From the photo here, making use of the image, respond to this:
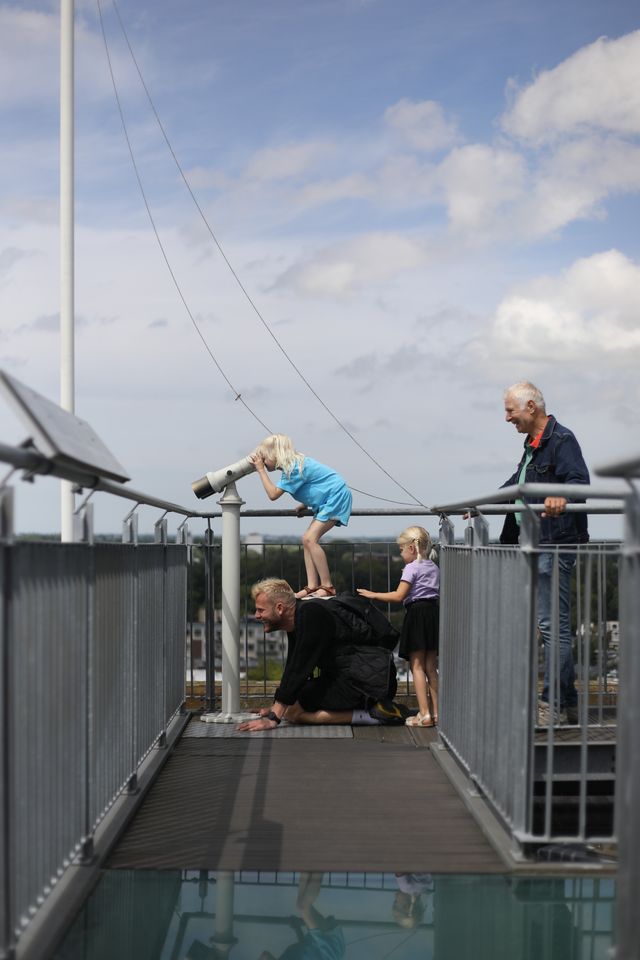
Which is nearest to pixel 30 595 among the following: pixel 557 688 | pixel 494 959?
pixel 494 959

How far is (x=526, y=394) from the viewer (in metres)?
7.13

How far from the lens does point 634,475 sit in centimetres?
315

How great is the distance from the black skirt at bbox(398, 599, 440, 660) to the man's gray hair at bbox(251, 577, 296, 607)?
2.91ft

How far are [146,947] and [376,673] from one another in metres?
4.03

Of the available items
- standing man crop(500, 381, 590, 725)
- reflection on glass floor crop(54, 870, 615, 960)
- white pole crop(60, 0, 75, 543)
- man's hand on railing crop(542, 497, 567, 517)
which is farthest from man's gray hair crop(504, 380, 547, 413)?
white pole crop(60, 0, 75, 543)

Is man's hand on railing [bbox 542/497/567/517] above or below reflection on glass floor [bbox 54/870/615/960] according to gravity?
above

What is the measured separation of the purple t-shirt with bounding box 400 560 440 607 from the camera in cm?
784

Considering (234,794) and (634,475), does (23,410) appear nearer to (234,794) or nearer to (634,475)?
(634,475)

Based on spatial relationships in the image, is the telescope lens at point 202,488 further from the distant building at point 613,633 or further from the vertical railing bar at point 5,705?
the vertical railing bar at point 5,705

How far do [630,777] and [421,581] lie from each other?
474 cm

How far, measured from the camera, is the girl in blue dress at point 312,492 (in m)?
8.28

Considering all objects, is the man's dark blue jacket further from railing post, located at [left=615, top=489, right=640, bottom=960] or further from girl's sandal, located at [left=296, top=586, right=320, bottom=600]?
railing post, located at [left=615, top=489, right=640, bottom=960]

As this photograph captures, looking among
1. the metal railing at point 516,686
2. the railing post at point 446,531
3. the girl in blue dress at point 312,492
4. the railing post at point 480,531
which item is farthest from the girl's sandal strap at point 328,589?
the railing post at point 480,531

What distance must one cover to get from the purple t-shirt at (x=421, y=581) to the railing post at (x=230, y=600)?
48.5 inches
